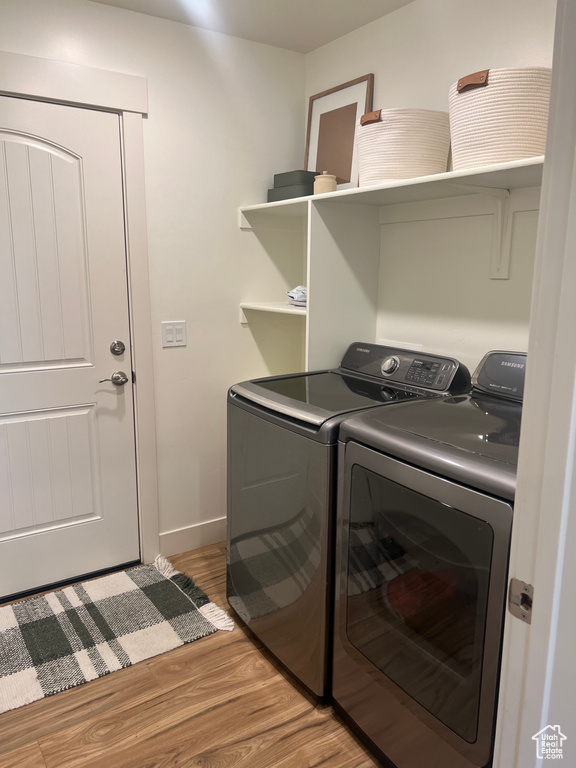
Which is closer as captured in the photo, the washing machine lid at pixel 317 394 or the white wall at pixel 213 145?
the washing machine lid at pixel 317 394

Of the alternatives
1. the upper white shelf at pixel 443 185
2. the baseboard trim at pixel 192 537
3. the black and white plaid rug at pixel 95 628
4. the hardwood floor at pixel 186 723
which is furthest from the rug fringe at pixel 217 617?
the upper white shelf at pixel 443 185

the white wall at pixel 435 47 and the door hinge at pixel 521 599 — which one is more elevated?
the white wall at pixel 435 47

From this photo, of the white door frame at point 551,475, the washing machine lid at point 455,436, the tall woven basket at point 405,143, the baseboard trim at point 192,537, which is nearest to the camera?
the white door frame at point 551,475

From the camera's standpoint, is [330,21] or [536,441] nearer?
[536,441]

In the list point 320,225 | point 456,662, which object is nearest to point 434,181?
point 320,225

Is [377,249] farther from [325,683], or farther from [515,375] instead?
[325,683]

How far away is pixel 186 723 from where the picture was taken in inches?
69.8

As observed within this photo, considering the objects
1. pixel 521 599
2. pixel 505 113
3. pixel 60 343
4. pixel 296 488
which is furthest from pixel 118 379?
pixel 521 599

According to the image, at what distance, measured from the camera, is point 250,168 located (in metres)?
2.67

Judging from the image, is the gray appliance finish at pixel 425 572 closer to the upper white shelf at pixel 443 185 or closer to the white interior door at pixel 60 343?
the upper white shelf at pixel 443 185

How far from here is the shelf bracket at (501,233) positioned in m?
1.86

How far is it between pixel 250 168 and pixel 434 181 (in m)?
1.23

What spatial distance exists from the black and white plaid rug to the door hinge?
5.45ft

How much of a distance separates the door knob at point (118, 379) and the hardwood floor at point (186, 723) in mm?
1114
